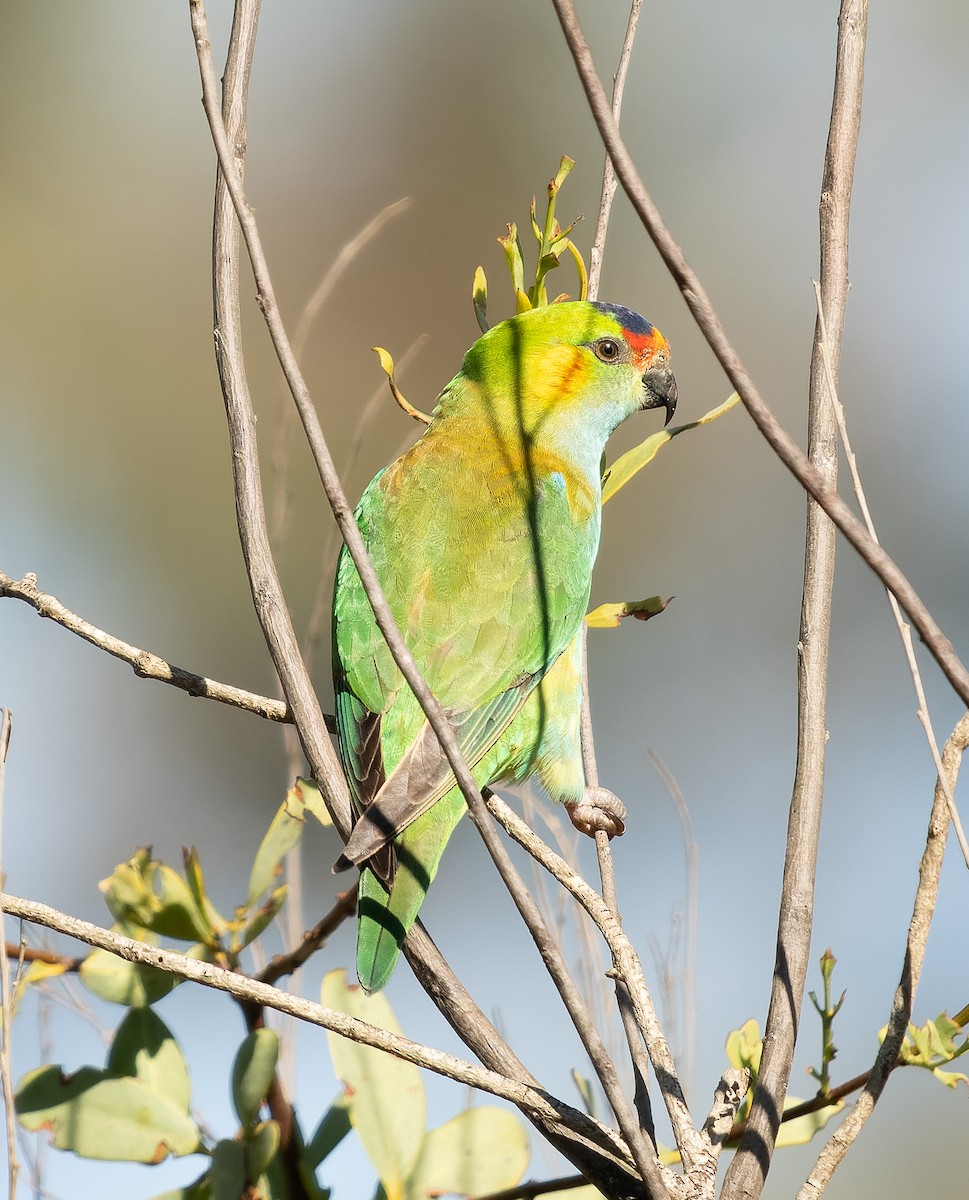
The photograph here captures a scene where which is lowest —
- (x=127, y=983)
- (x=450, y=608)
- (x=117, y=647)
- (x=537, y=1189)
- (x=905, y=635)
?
(x=537, y=1189)

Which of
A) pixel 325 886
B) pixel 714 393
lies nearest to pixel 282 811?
pixel 325 886

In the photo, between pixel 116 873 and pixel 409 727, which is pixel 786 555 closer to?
pixel 409 727

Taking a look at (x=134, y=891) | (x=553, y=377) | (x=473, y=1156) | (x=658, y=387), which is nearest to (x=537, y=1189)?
(x=473, y=1156)

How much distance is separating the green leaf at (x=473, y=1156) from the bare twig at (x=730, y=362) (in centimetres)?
88

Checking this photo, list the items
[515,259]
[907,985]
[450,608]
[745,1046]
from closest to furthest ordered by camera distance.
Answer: [907,985] < [745,1046] < [515,259] < [450,608]

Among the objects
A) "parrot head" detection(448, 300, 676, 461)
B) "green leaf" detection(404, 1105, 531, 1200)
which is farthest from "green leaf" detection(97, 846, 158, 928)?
"parrot head" detection(448, 300, 676, 461)

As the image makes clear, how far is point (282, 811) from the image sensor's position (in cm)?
184

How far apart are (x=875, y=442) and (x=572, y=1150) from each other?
5230 mm

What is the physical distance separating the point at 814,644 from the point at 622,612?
0.53 meters

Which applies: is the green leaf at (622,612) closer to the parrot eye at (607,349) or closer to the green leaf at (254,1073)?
the green leaf at (254,1073)

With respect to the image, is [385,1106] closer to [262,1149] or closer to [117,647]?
[262,1149]

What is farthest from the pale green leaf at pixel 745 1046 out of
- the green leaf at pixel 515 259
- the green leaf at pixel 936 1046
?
the green leaf at pixel 515 259

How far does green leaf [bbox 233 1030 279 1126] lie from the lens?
1452mm

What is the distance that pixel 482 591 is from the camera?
2.40 m
